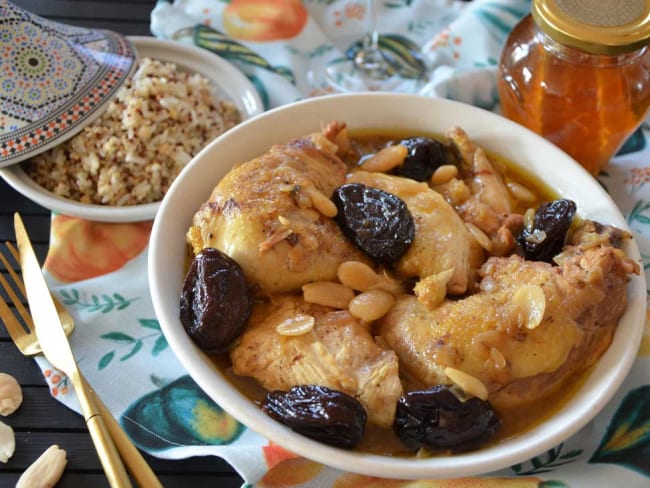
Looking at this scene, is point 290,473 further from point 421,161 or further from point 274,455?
point 421,161

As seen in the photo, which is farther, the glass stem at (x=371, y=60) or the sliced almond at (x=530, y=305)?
the glass stem at (x=371, y=60)

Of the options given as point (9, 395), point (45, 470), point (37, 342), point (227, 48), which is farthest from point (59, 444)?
point (227, 48)

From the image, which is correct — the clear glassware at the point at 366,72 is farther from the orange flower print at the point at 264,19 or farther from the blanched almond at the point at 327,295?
the blanched almond at the point at 327,295

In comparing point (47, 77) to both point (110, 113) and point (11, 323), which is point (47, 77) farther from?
point (11, 323)

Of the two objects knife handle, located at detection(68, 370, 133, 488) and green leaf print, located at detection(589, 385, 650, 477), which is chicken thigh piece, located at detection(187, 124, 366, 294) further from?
green leaf print, located at detection(589, 385, 650, 477)

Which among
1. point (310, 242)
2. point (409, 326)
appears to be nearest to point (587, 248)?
point (409, 326)

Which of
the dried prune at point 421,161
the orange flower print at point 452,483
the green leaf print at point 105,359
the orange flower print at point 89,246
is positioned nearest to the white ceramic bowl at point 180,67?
the orange flower print at point 89,246
